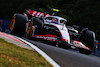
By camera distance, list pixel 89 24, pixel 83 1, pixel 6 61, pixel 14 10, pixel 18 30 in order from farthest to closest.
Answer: pixel 14 10, pixel 83 1, pixel 89 24, pixel 18 30, pixel 6 61

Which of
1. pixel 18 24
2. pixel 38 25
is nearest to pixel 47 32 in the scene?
pixel 38 25

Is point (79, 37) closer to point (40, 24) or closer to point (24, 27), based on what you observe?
point (40, 24)

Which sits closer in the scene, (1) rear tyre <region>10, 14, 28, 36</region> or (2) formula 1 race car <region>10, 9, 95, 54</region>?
(2) formula 1 race car <region>10, 9, 95, 54</region>

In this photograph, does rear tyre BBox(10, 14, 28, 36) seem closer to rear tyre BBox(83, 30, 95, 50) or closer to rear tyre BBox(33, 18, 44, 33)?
rear tyre BBox(33, 18, 44, 33)

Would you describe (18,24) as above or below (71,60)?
above

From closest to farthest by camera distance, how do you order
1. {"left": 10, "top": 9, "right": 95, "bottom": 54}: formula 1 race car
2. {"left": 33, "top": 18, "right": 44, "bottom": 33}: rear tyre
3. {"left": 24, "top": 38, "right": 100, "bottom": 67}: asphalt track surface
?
1. {"left": 24, "top": 38, "right": 100, "bottom": 67}: asphalt track surface
2. {"left": 10, "top": 9, "right": 95, "bottom": 54}: formula 1 race car
3. {"left": 33, "top": 18, "right": 44, "bottom": 33}: rear tyre

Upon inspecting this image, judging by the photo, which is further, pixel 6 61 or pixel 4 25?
pixel 4 25

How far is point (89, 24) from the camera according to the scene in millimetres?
22891

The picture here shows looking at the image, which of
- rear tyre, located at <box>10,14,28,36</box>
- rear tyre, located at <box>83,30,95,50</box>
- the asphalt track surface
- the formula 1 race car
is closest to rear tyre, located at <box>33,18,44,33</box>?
the formula 1 race car

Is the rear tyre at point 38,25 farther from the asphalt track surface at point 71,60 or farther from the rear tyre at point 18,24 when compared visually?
the asphalt track surface at point 71,60

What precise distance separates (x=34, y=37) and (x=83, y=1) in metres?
16.6

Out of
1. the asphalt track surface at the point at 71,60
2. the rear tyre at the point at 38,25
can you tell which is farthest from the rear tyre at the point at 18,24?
the asphalt track surface at the point at 71,60

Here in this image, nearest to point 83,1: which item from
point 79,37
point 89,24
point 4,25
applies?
point 89,24

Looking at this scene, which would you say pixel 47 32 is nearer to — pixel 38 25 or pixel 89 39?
pixel 38 25
